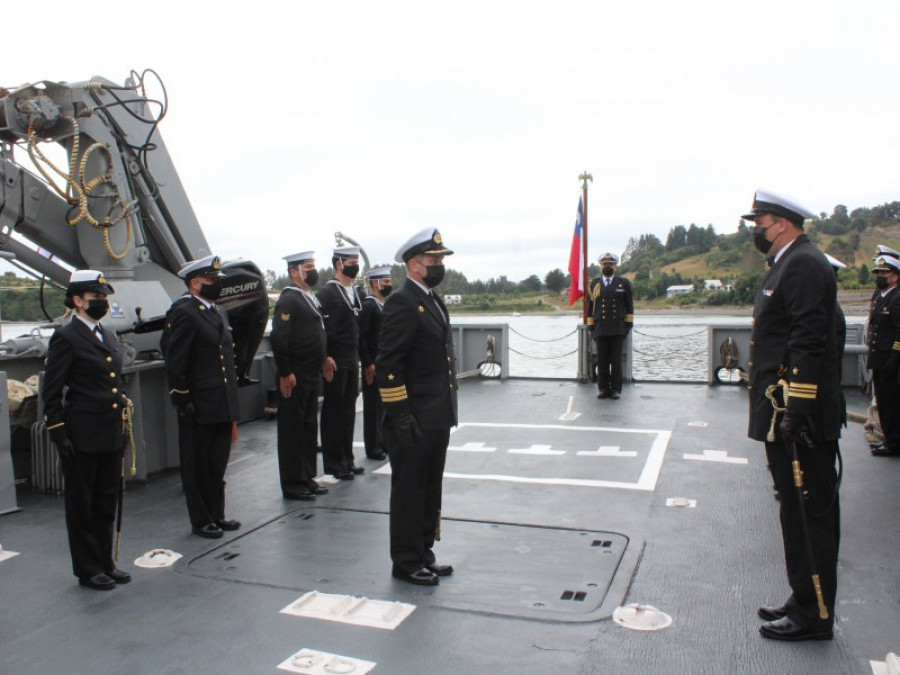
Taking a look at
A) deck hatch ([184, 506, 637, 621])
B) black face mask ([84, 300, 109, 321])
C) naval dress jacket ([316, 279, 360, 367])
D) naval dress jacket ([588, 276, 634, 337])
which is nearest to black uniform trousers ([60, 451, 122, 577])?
deck hatch ([184, 506, 637, 621])

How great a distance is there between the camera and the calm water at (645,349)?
421 inches

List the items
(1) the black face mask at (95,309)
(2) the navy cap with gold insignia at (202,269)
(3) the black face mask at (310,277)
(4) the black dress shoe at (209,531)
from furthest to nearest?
(3) the black face mask at (310,277) < (2) the navy cap with gold insignia at (202,269) < (4) the black dress shoe at (209,531) < (1) the black face mask at (95,309)

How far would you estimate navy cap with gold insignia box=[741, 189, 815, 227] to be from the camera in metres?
3.12

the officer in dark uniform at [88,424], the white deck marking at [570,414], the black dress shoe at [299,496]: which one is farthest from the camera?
the white deck marking at [570,414]

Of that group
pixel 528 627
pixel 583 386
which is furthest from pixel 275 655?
pixel 583 386

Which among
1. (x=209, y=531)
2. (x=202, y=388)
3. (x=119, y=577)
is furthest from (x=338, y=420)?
(x=119, y=577)

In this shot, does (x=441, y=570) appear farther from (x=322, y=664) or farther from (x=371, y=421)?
(x=371, y=421)

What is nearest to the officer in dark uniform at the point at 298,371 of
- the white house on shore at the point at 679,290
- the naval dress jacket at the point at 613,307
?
the naval dress jacket at the point at 613,307

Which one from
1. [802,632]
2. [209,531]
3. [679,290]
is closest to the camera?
[802,632]

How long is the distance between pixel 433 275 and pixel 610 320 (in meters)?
5.85

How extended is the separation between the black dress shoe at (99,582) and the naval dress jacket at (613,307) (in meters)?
6.75

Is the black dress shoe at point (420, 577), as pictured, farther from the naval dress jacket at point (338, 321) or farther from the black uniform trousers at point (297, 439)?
the naval dress jacket at point (338, 321)

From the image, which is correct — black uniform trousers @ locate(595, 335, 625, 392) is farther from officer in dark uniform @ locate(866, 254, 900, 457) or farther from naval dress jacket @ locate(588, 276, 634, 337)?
officer in dark uniform @ locate(866, 254, 900, 457)

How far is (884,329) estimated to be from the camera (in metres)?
6.08
